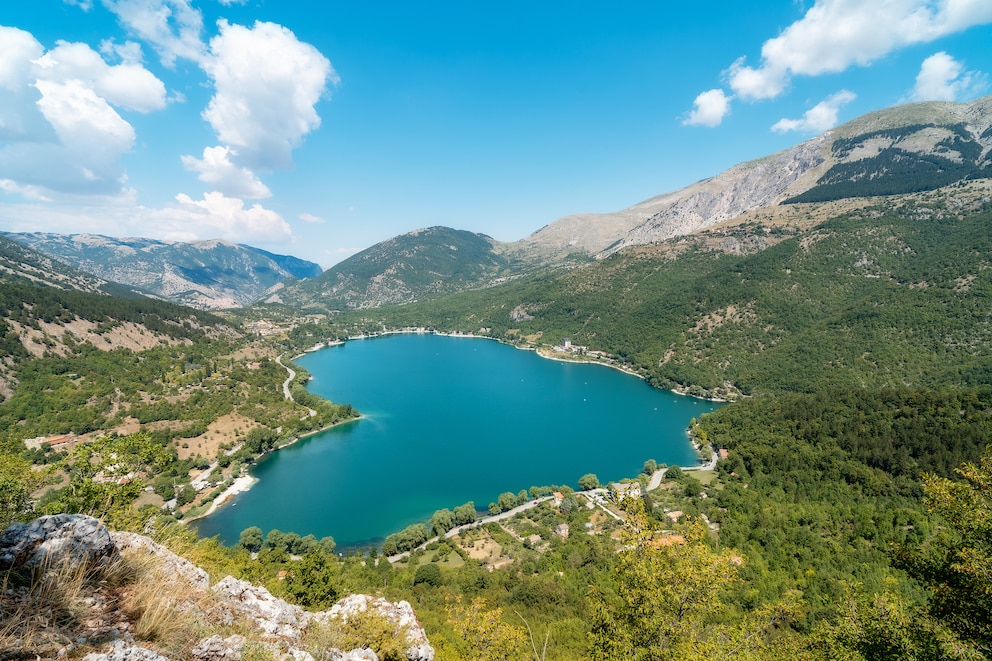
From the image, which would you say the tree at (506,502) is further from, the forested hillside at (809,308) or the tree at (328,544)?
the forested hillside at (809,308)

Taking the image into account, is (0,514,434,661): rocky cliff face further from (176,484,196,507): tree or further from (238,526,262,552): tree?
(176,484,196,507): tree

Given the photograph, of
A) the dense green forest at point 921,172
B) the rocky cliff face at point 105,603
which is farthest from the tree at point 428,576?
the dense green forest at point 921,172

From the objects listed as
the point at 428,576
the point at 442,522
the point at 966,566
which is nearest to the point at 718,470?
the point at 442,522

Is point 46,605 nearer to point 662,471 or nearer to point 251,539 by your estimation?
point 251,539

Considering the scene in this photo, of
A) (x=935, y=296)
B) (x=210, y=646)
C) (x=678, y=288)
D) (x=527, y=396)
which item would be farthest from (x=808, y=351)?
(x=210, y=646)

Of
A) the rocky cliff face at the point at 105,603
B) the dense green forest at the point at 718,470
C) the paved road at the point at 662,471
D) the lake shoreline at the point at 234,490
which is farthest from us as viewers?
the paved road at the point at 662,471

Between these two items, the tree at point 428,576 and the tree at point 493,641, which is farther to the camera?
the tree at point 428,576

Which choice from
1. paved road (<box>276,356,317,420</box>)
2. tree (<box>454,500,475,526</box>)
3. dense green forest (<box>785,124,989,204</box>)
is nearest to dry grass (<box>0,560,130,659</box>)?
tree (<box>454,500,475,526</box>)
